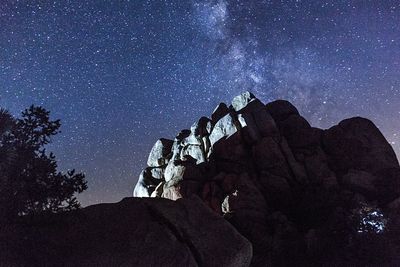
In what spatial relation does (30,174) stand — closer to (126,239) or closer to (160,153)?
(126,239)

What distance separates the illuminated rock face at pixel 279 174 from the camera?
3228 centimetres

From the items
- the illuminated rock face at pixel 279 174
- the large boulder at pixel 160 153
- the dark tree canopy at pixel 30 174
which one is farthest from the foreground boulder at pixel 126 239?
the large boulder at pixel 160 153

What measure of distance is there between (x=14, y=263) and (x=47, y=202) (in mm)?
4794

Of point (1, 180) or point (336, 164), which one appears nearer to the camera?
point (1, 180)

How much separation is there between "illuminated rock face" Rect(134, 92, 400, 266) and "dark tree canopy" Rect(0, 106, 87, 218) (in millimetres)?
18067

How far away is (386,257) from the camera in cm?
2761

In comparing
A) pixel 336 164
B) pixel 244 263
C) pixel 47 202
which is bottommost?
pixel 244 263

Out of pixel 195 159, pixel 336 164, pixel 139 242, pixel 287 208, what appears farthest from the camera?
pixel 195 159

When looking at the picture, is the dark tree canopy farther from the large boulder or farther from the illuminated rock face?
the large boulder

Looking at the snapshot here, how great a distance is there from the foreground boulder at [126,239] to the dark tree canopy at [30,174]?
1413 millimetres

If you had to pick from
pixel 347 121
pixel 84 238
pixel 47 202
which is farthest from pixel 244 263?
pixel 347 121

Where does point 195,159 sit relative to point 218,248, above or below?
above

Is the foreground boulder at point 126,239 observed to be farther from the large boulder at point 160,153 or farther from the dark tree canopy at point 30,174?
the large boulder at point 160,153

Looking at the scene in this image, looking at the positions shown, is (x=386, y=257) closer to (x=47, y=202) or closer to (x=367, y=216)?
(x=367, y=216)
